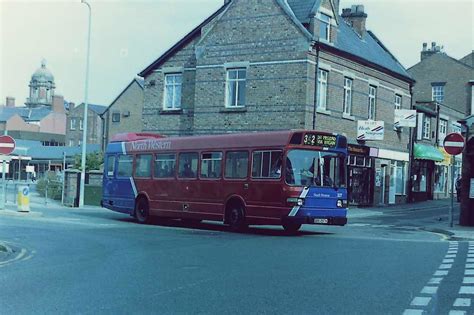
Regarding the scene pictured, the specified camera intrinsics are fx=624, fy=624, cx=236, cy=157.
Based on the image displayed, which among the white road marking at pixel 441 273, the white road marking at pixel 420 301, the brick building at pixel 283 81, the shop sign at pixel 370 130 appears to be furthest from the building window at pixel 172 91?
the white road marking at pixel 420 301

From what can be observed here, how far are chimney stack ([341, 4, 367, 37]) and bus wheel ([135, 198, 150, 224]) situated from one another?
69.1 feet

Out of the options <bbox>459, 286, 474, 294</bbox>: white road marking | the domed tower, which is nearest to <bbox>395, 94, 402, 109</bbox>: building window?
<bbox>459, 286, 474, 294</bbox>: white road marking

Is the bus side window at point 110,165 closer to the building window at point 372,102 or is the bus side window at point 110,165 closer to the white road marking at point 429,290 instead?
the building window at point 372,102

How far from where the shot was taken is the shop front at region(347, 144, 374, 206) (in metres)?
33.7

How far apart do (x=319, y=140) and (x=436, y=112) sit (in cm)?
2920

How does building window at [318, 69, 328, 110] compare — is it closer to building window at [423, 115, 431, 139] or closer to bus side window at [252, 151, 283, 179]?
bus side window at [252, 151, 283, 179]

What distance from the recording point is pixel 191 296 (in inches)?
329

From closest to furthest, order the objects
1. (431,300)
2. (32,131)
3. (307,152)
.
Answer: (431,300) < (307,152) < (32,131)

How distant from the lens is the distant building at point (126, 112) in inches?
2539

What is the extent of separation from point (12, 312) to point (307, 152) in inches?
446

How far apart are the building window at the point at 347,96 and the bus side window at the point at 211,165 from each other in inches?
572

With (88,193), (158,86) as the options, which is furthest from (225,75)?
(88,193)

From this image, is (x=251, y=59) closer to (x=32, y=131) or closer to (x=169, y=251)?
(x=169, y=251)

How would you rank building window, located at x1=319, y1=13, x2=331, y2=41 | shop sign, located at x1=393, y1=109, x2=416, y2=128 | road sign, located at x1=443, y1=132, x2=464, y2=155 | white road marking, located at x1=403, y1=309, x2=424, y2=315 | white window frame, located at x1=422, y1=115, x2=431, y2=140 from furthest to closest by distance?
white window frame, located at x1=422, y1=115, x2=431, y2=140 < shop sign, located at x1=393, y1=109, x2=416, y2=128 < building window, located at x1=319, y1=13, x2=331, y2=41 < road sign, located at x1=443, y1=132, x2=464, y2=155 < white road marking, located at x1=403, y1=309, x2=424, y2=315
